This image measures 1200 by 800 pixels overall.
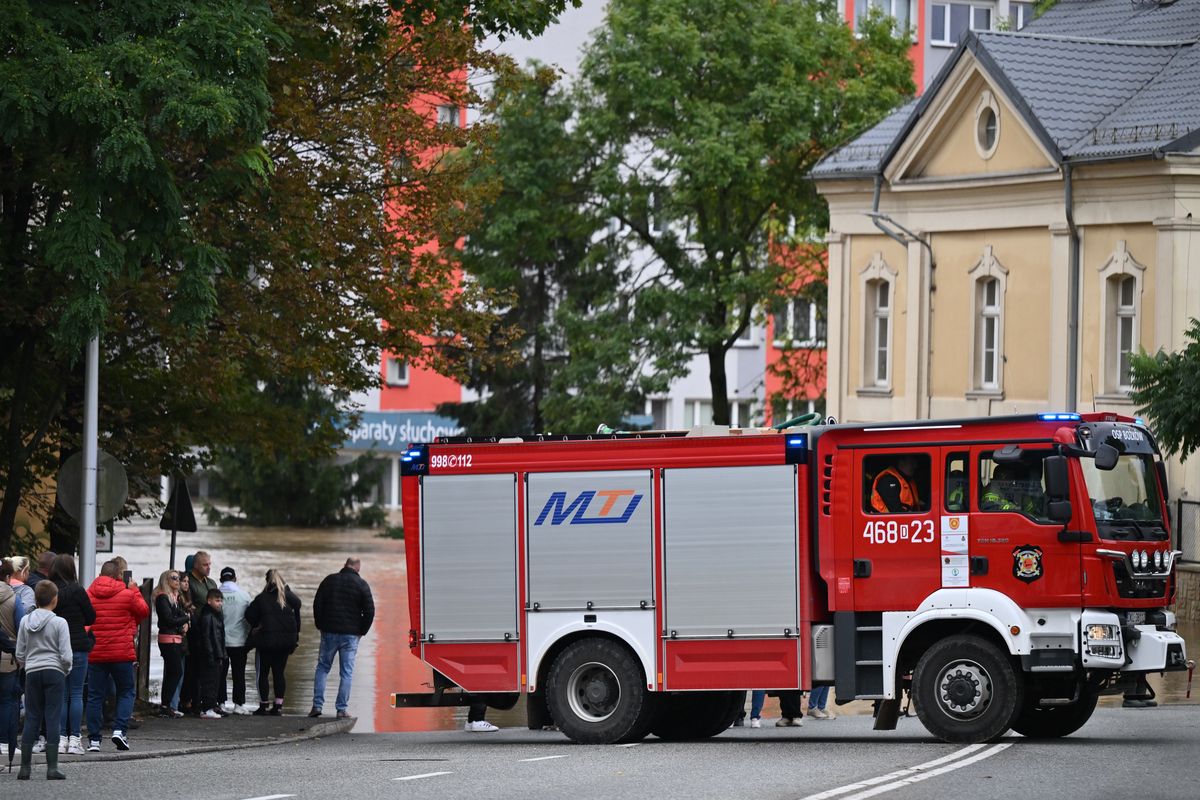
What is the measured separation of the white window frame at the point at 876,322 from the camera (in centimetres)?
4216

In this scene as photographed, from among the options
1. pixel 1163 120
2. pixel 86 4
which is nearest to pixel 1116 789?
pixel 86 4

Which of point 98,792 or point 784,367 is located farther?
point 784,367

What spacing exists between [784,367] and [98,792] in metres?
40.5

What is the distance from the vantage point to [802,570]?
59.8ft

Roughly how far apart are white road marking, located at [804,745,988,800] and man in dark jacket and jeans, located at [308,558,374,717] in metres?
7.22

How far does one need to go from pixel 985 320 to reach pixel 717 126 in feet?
28.9

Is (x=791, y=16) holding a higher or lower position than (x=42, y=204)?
higher

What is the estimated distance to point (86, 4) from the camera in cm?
1994

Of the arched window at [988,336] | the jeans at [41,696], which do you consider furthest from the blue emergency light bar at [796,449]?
the arched window at [988,336]

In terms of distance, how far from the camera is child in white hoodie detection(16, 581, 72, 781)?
15.9 m

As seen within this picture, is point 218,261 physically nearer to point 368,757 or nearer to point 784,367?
point 368,757

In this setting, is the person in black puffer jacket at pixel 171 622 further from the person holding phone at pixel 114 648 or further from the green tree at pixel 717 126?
the green tree at pixel 717 126

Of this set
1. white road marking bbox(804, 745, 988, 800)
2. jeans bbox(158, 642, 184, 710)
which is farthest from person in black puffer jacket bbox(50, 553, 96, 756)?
white road marking bbox(804, 745, 988, 800)

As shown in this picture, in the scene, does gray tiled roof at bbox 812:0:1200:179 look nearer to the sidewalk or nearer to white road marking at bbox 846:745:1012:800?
the sidewalk
